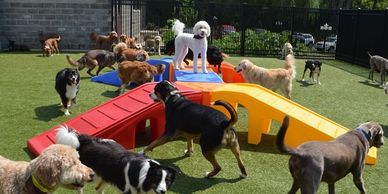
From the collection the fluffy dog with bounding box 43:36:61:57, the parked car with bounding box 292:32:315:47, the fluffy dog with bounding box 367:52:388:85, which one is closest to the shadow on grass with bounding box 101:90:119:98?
the fluffy dog with bounding box 43:36:61:57

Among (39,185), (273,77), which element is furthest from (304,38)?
(39,185)

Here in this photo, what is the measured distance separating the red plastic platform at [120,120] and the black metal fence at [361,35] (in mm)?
12557

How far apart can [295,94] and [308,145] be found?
6.70 m

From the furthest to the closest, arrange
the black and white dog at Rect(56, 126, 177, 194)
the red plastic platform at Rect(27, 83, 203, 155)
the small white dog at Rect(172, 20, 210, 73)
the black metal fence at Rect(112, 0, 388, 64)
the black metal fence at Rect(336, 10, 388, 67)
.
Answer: the black metal fence at Rect(112, 0, 388, 64), the black metal fence at Rect(336, 10, 388, 67), the small white dog at Rect(172, 20, 210, 73), the red plastic platform at Rect(27, 83, 203, 155), the black and white dog at Rect(56, 126, 177, 194)

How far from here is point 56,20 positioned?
17.9 m

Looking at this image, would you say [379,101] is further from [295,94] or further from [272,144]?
[272,144]

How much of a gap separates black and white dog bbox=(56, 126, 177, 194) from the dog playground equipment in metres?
1.40

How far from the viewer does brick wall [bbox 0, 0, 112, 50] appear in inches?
696

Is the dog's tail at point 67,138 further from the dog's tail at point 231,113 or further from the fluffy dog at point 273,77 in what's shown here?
the fluffy dog at point 273,77

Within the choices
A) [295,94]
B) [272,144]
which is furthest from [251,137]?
[295,94]

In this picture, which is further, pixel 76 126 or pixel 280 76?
pixel 280 76

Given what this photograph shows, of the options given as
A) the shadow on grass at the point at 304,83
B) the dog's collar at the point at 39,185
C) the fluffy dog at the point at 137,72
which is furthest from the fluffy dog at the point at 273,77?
the dog's collar at the point at 39,185

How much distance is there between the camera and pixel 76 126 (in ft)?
18.0

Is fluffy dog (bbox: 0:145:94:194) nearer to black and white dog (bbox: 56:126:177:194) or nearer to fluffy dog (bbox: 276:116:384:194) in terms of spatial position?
black and white dog (bbox: 56:126:177:194)
